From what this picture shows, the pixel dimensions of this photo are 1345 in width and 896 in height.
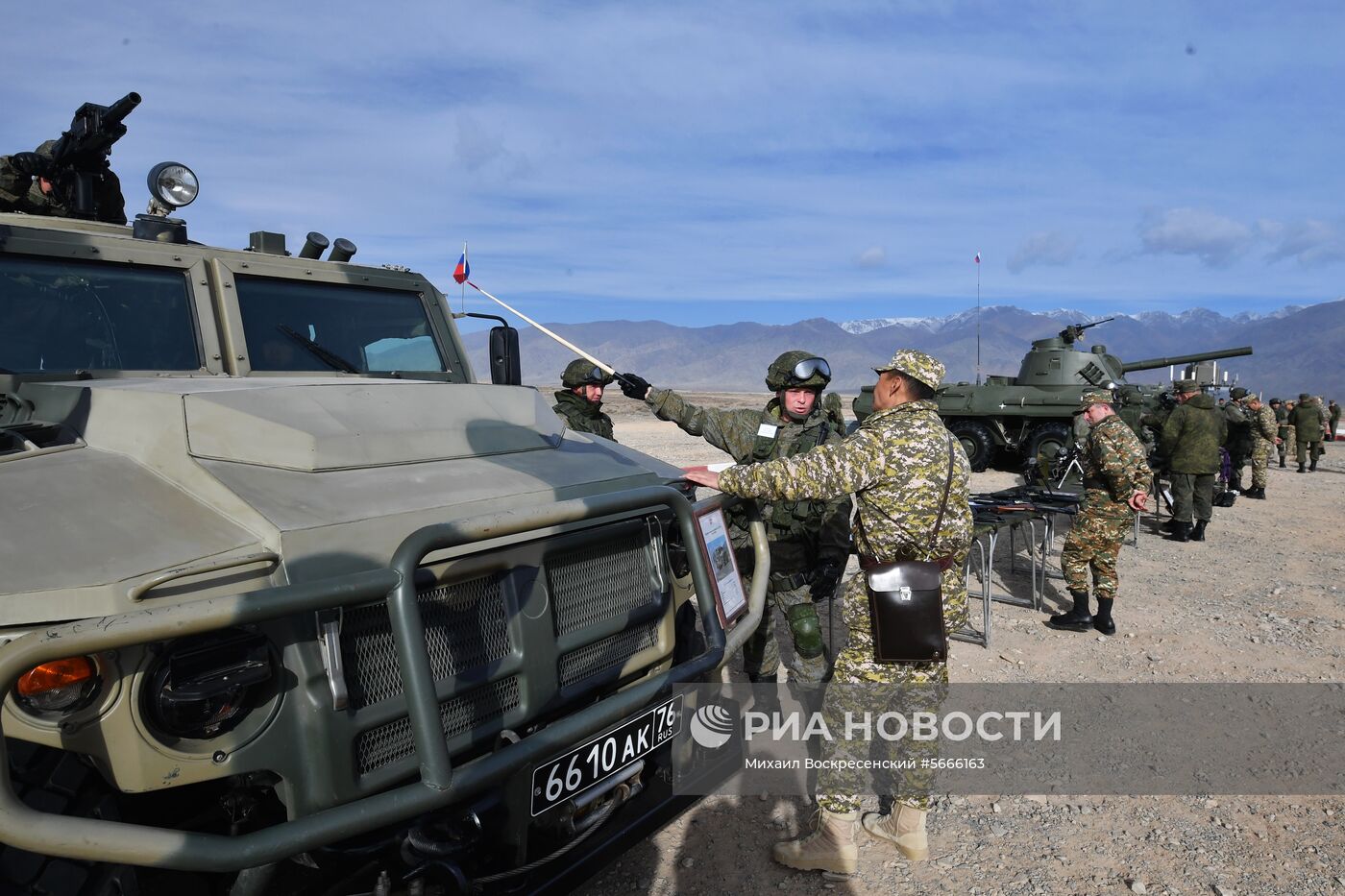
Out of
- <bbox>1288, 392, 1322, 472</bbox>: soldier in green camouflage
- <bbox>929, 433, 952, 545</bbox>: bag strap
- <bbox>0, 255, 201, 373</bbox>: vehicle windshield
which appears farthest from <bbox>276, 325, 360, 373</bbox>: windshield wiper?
<bbox>1288, 392, 1322, 472</bbox>: soldier in green camouflage

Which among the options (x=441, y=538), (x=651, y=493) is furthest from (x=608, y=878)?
(x=441, y=538)

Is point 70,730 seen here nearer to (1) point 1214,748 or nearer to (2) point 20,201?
(2) point 20,201

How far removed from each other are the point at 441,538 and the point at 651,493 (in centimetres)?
69

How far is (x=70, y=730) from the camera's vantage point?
1.52 m

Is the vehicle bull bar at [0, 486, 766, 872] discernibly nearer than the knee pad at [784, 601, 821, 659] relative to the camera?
Yes

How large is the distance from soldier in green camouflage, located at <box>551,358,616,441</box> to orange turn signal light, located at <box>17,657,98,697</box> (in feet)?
11.7

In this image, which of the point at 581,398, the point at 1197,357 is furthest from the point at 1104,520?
the point at 1197,357

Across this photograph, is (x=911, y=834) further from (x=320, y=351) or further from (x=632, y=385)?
(x=320, y=351)

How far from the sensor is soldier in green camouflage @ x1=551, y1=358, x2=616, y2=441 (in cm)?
516

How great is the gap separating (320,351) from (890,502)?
2.34m

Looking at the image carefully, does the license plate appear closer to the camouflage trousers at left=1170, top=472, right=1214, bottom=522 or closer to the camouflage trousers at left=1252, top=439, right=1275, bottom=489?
the camouflage trousers at left=1170, top=472, right=1214, bottom=522

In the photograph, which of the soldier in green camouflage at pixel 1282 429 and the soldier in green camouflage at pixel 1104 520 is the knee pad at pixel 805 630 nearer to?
the soldier in green camouflage at pixel 1104 520

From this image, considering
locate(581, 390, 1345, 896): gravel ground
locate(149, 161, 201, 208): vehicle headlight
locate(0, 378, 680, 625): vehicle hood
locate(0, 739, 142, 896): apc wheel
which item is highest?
locate(149, 161, 201, 208): vehicle headlight

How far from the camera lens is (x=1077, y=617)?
6090 millimetres
